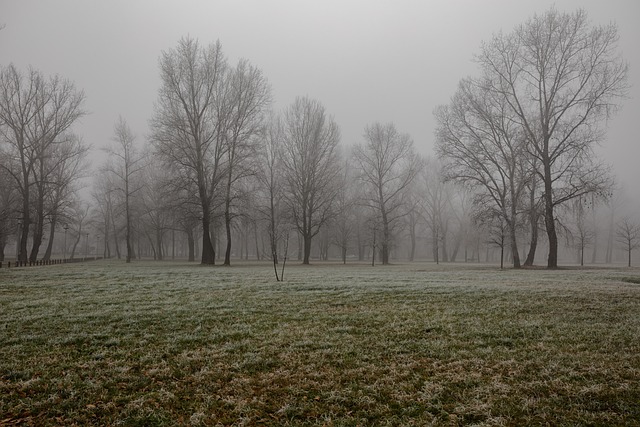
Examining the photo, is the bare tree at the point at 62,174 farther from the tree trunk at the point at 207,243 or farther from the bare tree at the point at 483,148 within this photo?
the bare tree at the point at 483,148

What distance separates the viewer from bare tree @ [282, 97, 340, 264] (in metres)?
42.8

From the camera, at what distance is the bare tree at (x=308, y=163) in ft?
140

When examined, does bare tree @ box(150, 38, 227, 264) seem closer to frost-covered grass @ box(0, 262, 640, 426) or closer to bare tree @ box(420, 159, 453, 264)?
frost-covered grass @ box(0, 262, 640, 426)

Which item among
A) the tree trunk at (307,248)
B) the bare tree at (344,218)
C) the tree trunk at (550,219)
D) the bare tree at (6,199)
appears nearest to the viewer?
the tree trunk at (550,219)

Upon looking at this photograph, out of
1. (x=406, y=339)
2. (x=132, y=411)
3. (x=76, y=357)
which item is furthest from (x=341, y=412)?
(x=76, y=357)

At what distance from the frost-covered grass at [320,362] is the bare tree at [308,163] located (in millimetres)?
31395

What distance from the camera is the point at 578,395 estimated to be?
17.1ft

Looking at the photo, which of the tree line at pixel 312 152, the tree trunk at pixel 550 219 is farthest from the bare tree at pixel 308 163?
the tree trunk at pixel 550 219

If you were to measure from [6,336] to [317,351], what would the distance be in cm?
676

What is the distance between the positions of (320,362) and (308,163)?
37421mm

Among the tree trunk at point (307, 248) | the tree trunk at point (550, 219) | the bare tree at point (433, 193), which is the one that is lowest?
the tree trunk at point (307, 248)

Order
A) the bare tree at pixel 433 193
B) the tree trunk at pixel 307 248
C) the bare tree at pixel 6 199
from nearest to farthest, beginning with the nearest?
the bare tree at pixel 6 199, the tree trunk at pixel 307 248, the bare tree at pixel 433 193

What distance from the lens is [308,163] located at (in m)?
43.0

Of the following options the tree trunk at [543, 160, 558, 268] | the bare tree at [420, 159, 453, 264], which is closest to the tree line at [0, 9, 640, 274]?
the tree trunk at [543, 160, 558, 268]
